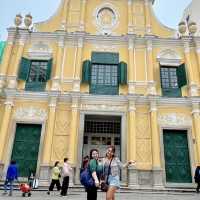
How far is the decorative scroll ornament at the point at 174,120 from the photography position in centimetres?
1459

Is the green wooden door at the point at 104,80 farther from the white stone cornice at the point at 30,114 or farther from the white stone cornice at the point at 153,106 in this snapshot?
the white stone cornice at the point at 30,114

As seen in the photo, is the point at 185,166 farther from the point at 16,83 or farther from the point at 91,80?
the point at 16,83

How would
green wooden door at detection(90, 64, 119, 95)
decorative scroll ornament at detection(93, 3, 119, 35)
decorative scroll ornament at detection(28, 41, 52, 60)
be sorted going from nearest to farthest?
green wooden door at detection(90, 64, 119, 95), decorative scroll ornament at detection(28, 41, 52, 60), decorative scroll ornament at detection(93, 3, 119, 35)

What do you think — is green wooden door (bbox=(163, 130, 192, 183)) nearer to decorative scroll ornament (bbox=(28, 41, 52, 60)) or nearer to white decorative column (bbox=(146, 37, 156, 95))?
white decorative column (bbox=(146, 37, 156, 95))

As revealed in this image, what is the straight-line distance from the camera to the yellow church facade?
13.8 m

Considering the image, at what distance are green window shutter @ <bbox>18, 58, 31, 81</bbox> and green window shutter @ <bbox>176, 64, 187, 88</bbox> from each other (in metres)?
8.98

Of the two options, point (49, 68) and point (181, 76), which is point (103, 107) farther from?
point (181, 76)

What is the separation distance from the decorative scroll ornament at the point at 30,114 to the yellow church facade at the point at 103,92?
54 millimetres

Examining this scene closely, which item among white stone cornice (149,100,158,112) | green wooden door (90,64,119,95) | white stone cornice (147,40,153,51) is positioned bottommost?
white stone cornice (149,100,158,112)

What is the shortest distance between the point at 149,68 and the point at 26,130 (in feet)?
25.8

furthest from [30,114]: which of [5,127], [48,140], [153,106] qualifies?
[153,106]

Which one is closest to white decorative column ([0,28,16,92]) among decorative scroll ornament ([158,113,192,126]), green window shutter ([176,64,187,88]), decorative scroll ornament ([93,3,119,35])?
decorative scroll ornament ([93,3,119,35])

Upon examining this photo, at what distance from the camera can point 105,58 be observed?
16.2 metres

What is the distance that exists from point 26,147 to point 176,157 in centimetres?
805
